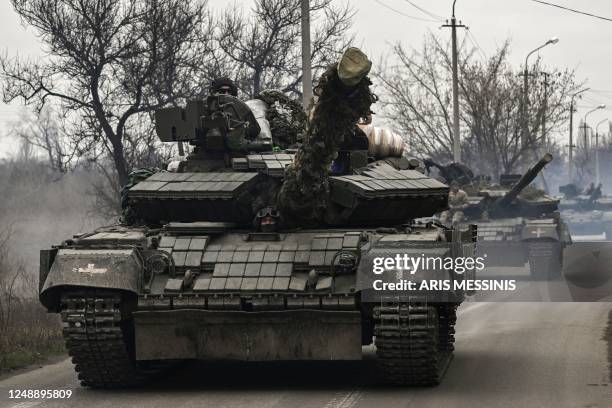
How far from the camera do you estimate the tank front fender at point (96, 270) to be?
12.0 m

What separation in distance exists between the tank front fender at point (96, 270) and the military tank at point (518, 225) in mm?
14303

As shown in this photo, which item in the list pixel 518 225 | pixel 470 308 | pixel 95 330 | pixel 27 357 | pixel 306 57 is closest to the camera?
pixel 95 330

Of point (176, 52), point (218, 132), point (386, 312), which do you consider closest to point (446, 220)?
point (176, 52)

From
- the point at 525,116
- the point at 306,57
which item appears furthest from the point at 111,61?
the point at 525,116

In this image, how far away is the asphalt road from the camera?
1139cm

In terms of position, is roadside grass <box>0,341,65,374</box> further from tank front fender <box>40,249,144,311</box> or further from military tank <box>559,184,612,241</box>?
military tank <box>559,184,612,241</box>

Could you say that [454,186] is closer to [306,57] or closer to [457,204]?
[457,204]

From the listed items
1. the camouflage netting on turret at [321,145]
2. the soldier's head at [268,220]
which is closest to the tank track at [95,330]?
the soldier's head at [268,220]

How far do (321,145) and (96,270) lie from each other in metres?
2.25

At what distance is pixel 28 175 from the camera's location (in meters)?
45.8

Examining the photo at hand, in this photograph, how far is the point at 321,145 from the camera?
12.1 meters

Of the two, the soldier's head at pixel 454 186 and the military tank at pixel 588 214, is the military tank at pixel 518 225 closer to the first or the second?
the soldier's head at pixel 454 186

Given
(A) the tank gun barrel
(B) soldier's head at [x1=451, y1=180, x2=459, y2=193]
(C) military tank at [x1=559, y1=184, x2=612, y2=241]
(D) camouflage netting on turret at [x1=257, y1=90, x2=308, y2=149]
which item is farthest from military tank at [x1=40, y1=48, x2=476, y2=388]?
(C) military tank at [x1=559, y1=184, x2=612, y2=241]

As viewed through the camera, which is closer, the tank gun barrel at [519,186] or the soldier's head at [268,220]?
the soldier's head at [268,220]
